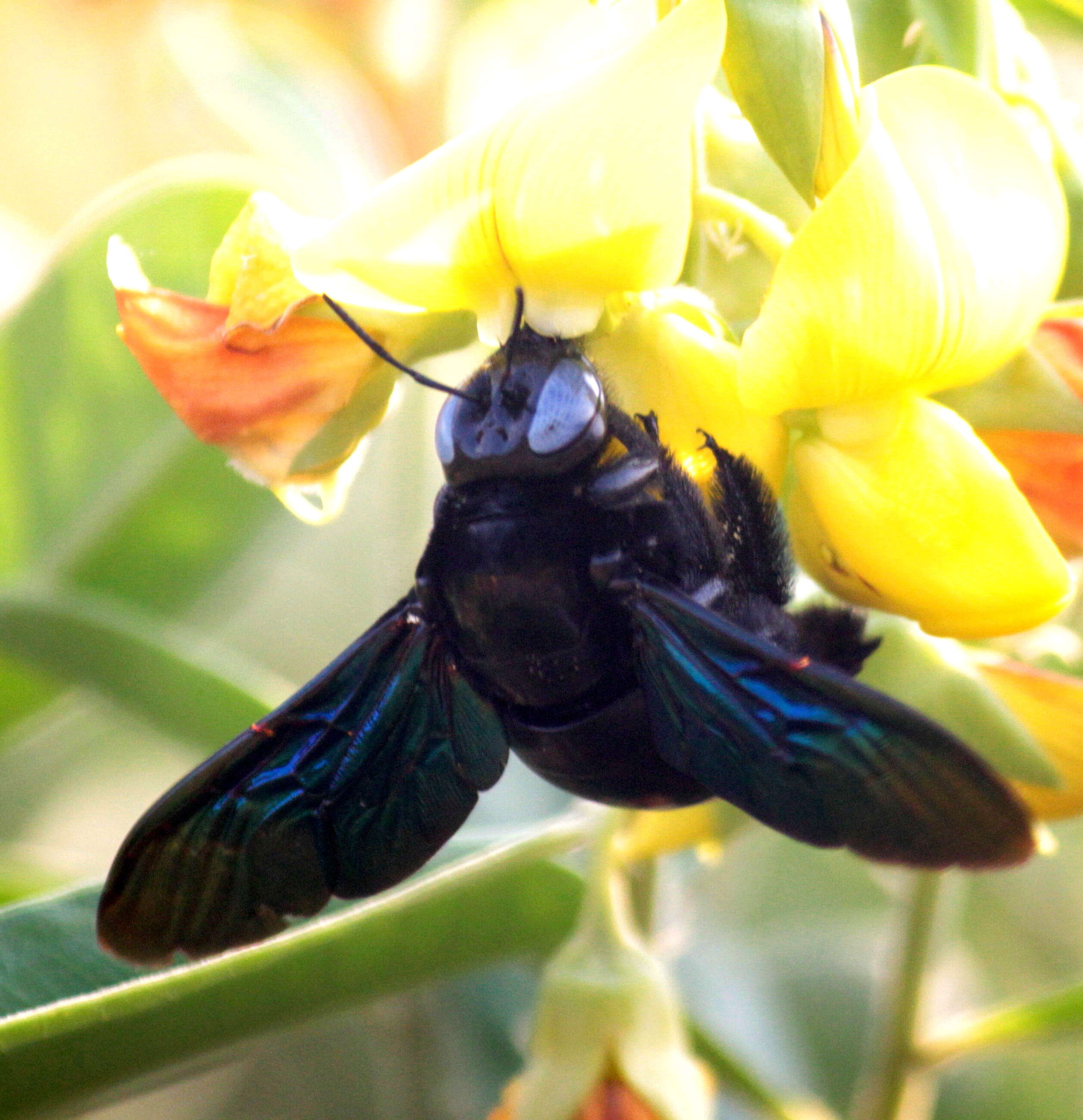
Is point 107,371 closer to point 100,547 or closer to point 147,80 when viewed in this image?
point 100,547

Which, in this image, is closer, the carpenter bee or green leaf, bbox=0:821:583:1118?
the carpenter bee

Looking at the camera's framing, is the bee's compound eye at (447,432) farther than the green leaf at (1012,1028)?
No

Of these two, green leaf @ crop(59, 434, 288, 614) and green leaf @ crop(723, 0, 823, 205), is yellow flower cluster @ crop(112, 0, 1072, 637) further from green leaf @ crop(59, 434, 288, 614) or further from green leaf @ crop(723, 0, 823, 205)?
green leaf @ crop(59, 434, 288, 614)

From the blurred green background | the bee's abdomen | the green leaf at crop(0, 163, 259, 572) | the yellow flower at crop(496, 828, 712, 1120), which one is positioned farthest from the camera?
the blurred green background

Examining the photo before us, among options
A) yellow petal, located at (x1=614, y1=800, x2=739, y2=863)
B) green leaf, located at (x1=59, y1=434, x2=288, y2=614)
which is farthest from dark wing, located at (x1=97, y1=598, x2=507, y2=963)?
green leaf, located at (x1=59, y1=434, x2=288, y2=614)

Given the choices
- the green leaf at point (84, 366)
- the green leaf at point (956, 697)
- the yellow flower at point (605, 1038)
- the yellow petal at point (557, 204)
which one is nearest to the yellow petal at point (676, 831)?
the yellow flower at point (605, 1038)

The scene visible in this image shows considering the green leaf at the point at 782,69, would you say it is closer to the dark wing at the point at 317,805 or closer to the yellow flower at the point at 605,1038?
the dark wing at the point at 317,805
